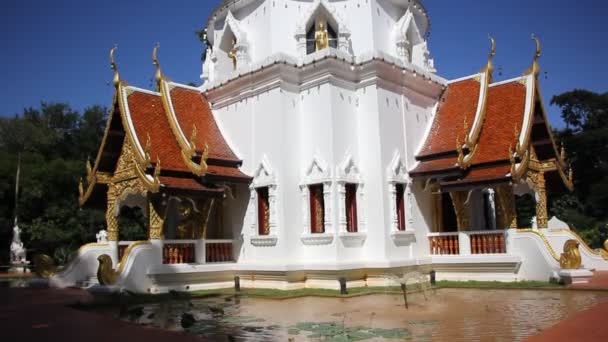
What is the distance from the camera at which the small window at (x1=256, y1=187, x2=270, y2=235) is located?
488 inches

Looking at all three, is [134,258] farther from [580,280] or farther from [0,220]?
[0,220]

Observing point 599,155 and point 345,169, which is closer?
point 345,169

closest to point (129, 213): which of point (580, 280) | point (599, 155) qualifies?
point (580, 280)

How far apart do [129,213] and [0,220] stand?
6006 mm

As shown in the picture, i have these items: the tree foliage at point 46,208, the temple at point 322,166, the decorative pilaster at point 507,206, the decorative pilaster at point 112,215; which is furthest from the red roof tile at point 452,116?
the tree foliage at point 46,208

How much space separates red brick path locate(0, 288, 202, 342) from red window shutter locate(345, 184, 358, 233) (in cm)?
552

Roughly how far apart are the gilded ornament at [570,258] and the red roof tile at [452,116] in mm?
3183

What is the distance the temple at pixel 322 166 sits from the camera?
38.0ft

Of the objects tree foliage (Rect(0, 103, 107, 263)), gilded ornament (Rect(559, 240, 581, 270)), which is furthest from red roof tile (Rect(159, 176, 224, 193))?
tree foliage (Rect(0, 103, 107, 263))

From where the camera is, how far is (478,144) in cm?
1256

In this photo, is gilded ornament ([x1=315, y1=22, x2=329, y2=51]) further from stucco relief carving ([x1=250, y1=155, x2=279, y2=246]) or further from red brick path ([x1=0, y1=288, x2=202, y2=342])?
red brick path ([x1=0, y1=288, x2=202, y2=342])

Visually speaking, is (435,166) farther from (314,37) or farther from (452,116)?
(314,37)

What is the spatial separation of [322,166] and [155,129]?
3.94m

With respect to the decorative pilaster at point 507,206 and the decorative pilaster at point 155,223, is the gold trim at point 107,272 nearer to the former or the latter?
the decorative pilaster at point 155,223
